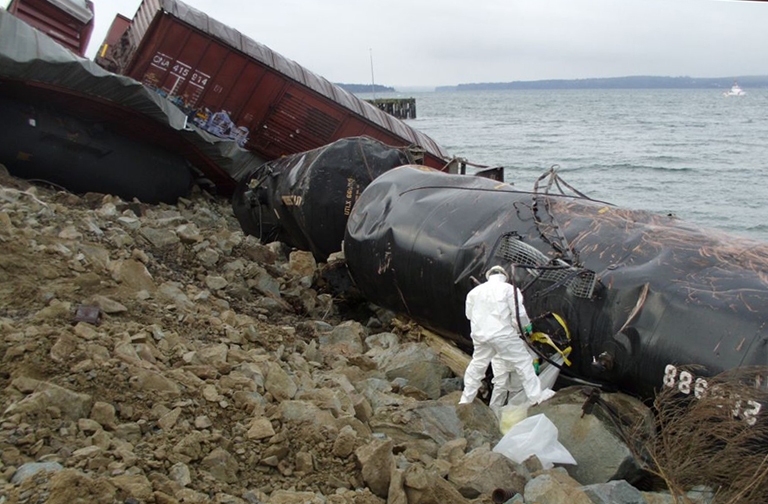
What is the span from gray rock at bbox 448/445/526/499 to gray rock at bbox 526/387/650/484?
0.67 m

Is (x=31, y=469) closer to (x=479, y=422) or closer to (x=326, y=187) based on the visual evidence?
(x=479, y=422)

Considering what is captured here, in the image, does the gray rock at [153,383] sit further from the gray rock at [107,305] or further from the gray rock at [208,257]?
the gray rock at [208,257]

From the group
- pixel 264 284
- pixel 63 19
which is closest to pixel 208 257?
pixel 264 284

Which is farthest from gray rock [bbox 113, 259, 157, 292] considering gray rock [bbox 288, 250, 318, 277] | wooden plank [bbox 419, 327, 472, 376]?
gray rock [bbox 288, 250, 318, 277]

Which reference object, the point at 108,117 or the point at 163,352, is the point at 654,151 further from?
the point at 163,352

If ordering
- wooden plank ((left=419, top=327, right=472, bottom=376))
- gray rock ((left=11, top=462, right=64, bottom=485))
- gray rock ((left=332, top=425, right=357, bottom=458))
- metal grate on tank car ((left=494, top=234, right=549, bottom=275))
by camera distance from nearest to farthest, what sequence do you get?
1. gray rock ((left=11, top=462, right=64, bottom=485))
2. gray rock ((left=332, top=425, right=357, bottom=458))
3. metal grate on tank car ((left=494, top=234, right=549, bottom=275))
4. wooden plank ((left=419, top=327, right=472, bottom=376))

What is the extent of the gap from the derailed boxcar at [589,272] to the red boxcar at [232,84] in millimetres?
6184

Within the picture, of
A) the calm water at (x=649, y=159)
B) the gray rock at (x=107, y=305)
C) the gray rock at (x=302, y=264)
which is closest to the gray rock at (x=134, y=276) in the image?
the gray rock at (x=107, y=305)

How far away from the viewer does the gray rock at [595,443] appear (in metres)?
4.50

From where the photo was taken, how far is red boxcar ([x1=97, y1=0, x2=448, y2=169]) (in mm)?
12586

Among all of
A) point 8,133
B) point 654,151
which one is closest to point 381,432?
point 8,133

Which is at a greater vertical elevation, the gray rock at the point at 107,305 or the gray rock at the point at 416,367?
the gray rock at the point at 416,367

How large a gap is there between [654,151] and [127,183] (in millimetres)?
29442

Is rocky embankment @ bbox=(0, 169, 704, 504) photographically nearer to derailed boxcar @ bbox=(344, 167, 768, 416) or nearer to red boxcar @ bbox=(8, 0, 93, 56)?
derailed boxcar @ bbox=(344, 167, 768, 416)
